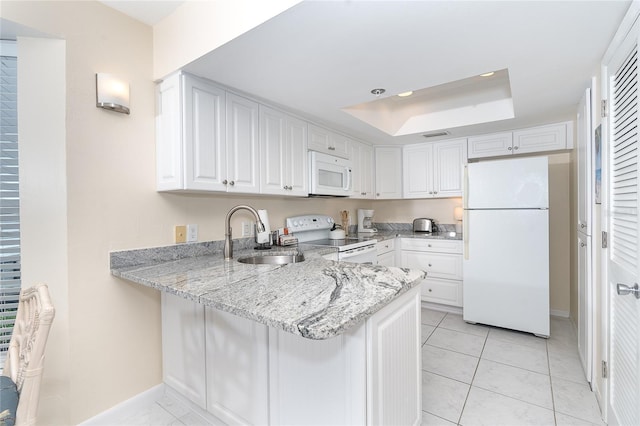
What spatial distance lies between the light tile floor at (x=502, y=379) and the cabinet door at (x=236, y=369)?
0.98 meters

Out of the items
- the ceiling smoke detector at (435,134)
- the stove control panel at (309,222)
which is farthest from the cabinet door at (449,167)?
the stove control panel at (309,222)

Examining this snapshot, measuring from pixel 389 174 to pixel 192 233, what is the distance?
2.63 m

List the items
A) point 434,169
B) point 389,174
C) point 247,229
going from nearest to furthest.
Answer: point 247,229
point 434,169
point 389,174

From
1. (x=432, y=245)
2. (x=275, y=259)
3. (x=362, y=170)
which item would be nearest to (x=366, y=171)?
(x=362, y=170)

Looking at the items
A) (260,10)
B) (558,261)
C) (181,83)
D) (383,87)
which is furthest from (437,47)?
(558,261)

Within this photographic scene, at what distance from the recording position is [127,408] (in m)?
1.72

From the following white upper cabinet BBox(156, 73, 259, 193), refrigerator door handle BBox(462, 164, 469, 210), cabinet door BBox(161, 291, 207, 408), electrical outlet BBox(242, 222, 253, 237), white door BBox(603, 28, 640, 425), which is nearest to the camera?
white door BBox(603, 28, 640, 425)

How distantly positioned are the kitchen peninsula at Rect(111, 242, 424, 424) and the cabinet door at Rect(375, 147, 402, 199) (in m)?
2.29

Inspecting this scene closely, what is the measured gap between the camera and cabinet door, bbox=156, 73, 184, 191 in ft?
5.65

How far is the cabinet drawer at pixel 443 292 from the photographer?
3.22 meters

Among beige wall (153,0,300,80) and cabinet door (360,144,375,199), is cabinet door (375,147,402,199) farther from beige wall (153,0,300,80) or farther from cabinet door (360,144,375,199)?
beige wall (153,0,300,80)

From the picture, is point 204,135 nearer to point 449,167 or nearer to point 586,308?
point 586,308

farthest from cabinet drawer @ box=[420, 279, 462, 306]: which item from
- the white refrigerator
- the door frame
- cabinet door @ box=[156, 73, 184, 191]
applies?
cabinet door @ box=[156, 73, 184, 191]

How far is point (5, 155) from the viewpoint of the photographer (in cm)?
152
